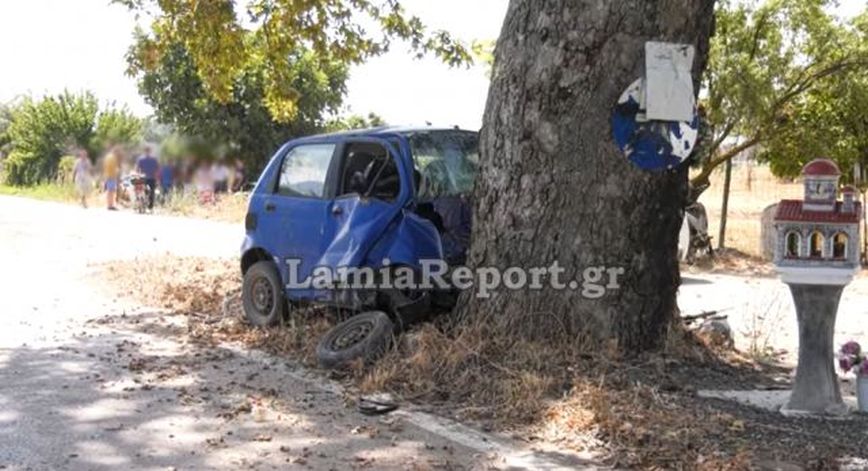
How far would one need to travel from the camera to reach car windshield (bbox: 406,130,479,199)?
8.28 metres

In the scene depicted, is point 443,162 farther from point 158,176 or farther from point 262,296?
point 158,176

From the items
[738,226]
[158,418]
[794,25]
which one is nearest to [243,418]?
[158,418]

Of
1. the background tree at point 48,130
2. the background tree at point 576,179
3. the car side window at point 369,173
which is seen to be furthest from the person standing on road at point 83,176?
the background tree at point 576,179

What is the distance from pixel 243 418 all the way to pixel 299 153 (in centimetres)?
358

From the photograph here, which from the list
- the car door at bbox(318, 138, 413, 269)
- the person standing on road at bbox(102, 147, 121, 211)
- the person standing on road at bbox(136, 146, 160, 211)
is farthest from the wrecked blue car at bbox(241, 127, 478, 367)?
the person standing on road at bbox(102, 147, 121, 211)

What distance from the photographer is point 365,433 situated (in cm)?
600

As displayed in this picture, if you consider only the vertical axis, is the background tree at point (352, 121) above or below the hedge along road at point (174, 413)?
above

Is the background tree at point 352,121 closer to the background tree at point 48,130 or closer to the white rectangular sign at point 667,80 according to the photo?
the background tree at point 48,130

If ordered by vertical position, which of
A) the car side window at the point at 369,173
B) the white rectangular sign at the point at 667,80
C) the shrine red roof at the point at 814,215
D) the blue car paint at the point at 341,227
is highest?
the white rectangular sign at the point at 667,80

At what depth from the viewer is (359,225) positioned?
8.16 metres

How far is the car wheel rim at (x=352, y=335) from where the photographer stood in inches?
298

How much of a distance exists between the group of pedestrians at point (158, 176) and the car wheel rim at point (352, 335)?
1263 centimetres

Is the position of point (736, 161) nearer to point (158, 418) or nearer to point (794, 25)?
point (794, 25)

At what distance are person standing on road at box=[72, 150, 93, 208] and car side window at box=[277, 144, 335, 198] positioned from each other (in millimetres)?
18302
